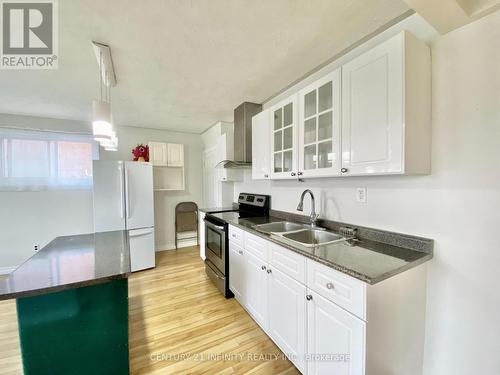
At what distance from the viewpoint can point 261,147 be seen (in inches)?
94.5

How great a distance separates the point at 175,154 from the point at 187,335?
3080 millimetres

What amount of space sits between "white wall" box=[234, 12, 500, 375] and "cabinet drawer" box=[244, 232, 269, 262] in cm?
100

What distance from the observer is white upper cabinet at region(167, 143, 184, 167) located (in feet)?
13.1

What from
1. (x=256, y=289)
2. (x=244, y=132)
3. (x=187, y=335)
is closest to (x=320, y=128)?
(x=244, y=132)

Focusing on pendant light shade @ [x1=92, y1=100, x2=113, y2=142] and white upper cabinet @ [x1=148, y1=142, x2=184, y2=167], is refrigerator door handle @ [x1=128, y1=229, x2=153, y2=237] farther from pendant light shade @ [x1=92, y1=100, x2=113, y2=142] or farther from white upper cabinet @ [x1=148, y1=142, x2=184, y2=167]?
pendant light shade @ [x1=92, y1=100, x2=113, y2=142]

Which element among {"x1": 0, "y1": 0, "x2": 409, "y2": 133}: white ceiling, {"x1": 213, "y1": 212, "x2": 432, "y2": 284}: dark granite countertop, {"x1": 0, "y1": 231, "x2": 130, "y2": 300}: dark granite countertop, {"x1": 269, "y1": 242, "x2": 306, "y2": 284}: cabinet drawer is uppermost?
{"x1": 0, "y1": 0, "x2": 409, "y2": 133}: white ceiling

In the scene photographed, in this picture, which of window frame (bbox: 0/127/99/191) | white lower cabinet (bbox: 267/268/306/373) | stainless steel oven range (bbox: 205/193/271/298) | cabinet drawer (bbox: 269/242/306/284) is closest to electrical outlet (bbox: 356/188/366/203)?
cabinet drawer (bbox: 269/242/306/284)

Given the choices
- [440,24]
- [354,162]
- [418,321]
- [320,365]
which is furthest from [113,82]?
[418,321]

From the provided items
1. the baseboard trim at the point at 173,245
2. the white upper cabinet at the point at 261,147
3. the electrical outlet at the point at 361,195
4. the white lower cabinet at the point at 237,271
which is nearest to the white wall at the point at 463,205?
the electrical outlet at the point at 361,195

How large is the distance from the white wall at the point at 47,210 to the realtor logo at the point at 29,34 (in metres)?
1.84

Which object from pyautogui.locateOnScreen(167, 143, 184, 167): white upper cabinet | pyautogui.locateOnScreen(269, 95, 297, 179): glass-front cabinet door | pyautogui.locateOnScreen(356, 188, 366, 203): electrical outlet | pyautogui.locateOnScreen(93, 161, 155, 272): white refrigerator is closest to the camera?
pyautogui.locateOnScreen(356, 188, 366, 203): electrical outlet

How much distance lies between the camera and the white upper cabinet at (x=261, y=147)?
2.29 metres

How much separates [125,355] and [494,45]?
2702 mm

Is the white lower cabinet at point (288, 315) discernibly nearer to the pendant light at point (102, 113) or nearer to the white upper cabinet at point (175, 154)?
the pendant light at point (102, 113)
